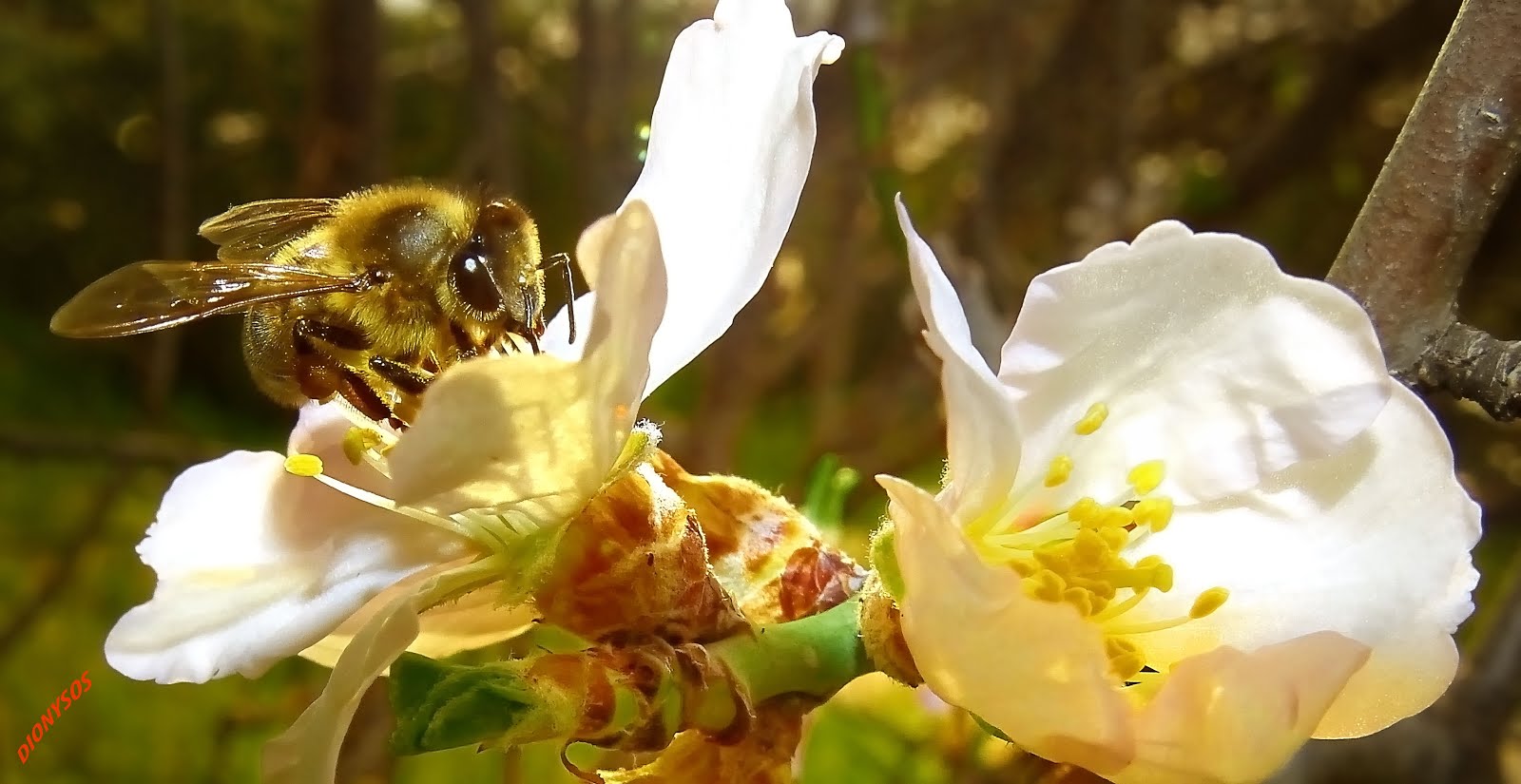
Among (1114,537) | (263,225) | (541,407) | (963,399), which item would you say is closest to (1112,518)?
(1114,537)

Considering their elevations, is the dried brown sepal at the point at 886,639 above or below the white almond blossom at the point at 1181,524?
below

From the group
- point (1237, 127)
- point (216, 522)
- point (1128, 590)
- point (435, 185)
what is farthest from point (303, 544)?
point (1237, 127)

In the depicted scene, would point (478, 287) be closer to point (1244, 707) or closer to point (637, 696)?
point (637, 696)

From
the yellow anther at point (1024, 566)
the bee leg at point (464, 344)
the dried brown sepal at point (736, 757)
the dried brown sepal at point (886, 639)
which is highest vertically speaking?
the bee leg at point (464, 344)

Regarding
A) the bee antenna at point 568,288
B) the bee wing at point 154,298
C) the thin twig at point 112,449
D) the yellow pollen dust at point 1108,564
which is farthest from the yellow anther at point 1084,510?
the thin twig at point 112,449

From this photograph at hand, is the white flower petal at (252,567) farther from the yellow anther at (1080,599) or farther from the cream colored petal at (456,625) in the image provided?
the yellow anther at (1080,599)

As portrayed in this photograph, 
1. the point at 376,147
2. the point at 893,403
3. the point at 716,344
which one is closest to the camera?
the point at 376,147

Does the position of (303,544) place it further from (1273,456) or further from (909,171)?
(909,171)

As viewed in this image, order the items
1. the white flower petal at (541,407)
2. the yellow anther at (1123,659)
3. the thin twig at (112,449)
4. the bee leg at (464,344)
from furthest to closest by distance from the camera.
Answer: the thin twig at (112,449) < the bee leg at (464,344) < the yellow anther at (1123,659) < the white flower petal at (541,407)
